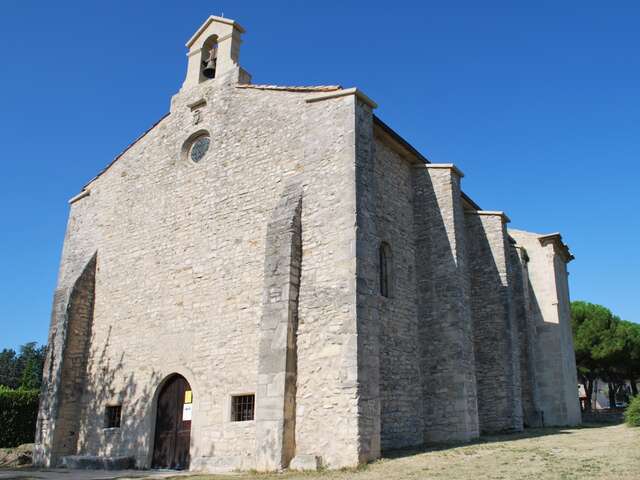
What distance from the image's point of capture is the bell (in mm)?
16609

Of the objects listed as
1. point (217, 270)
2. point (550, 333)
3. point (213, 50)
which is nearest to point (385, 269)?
point (217, 270)

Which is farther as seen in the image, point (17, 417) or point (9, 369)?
point (9, 369)

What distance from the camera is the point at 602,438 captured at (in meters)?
12.7

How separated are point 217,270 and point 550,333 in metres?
12.5

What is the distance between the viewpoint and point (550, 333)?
65.3 ft

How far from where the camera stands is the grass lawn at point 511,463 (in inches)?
333

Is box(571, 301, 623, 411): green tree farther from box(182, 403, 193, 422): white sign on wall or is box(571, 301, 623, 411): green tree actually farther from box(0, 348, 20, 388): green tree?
box(0, 348, 20, 388): green tree

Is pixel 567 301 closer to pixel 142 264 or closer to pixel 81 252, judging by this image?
pixel 142 264

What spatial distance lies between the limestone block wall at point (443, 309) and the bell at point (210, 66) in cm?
667

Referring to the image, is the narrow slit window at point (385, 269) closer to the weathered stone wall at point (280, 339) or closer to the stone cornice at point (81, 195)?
the weathered stone wall at point (280, 339)

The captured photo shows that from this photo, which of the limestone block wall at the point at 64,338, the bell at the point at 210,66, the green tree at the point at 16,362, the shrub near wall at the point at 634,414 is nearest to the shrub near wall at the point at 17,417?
the limestone block wall at the point at 64,338

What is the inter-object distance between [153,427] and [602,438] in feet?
34.5

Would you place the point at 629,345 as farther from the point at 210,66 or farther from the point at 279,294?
the point at 210,66

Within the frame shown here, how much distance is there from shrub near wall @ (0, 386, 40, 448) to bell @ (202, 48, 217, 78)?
42.0 ft
